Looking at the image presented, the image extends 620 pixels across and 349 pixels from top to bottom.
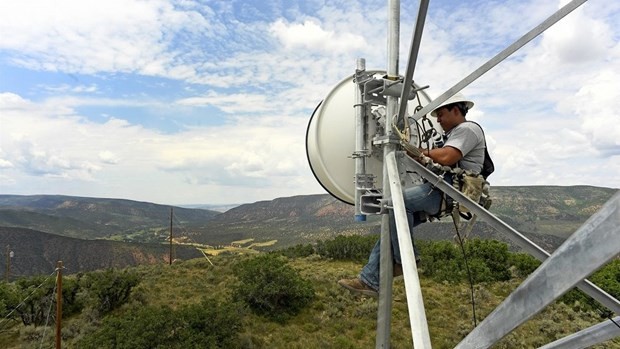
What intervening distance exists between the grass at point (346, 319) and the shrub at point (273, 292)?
0.39 m

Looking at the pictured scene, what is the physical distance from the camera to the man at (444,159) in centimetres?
364

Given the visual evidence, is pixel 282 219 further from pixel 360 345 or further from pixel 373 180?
pixel 373 180

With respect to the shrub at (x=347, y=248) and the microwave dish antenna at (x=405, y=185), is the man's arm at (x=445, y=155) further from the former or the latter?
the shrub at (x=347, y=248)

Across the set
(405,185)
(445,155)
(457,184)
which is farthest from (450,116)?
(405,185)

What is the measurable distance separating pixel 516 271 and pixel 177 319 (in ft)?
50.9

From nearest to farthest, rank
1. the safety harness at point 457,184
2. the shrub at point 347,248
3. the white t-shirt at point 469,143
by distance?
the safety harness at point 457,184, the white t-shirt at point 469,143, the shrub at point 347,248

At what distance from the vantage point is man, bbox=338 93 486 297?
364cm

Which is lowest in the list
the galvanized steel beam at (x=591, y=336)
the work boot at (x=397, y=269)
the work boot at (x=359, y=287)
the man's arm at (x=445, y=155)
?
the galvanized steel beam at (x=591, y=336)

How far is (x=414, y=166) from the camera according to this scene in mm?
3629

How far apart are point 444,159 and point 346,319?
11.3 m

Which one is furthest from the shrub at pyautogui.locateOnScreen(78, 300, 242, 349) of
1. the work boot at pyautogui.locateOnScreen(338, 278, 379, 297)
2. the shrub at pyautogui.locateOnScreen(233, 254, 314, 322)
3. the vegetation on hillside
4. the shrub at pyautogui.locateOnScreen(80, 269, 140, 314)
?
the work boot at pyautogui.locateOnScreen(338, 278, 379, 297)

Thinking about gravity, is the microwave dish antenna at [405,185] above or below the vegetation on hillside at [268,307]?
above

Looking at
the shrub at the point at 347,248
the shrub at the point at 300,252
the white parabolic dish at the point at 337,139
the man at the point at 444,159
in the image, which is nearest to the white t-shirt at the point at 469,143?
the man at the point at 444,159

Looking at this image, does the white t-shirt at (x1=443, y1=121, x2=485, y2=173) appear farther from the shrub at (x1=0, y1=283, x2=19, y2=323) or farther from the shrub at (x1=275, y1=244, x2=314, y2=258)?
the shrub at (x1=275, y1=244, x2=314, y2=258)
